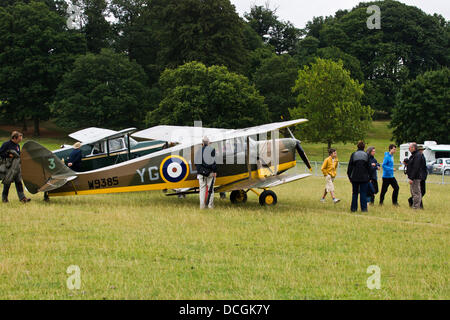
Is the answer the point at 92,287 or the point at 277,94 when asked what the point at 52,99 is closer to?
the point at 277,94

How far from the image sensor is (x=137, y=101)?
5750cm

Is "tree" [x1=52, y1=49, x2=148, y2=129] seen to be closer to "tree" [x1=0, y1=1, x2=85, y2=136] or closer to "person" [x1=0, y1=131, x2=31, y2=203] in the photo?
"tree" [x1=0, y1=1, x2=85, y2=136]

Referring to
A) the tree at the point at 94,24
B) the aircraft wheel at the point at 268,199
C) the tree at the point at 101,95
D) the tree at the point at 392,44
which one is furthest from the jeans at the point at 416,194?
the tree at the point at 94,24

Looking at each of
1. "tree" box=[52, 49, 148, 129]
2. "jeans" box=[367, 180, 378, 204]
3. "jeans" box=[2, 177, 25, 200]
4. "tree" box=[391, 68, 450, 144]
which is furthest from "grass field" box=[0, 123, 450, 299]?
"tree" box=[391, 68, 450, 144]

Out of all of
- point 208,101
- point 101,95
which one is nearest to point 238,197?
point 208,101

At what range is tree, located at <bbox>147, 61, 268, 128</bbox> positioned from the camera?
4600cm

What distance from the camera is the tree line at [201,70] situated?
47.9 m

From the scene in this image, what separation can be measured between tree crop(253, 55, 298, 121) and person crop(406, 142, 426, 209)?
44.0 metres

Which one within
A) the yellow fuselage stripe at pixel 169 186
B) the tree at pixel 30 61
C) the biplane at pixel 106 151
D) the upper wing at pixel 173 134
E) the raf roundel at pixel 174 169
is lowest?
the yellow fuselage stripe at pixel 169 186

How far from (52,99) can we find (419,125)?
144 feet

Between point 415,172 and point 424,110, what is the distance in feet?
147

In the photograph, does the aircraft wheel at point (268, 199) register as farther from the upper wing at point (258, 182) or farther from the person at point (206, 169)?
the person at point (206, 169)

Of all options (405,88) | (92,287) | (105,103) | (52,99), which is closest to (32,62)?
(52,99)

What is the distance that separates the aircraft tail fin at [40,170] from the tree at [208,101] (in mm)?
32573
